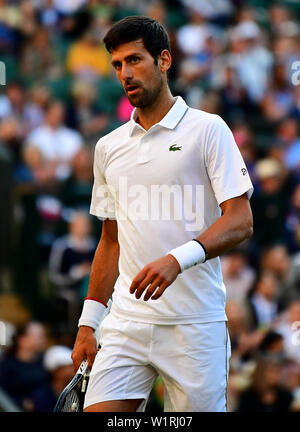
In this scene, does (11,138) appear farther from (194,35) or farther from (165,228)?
(165,228)

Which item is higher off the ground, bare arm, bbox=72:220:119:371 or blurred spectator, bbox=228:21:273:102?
blurred spectator, bbox=228:21:273:102

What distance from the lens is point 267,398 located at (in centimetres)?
782

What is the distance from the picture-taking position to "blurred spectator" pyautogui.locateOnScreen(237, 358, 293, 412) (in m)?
7.74

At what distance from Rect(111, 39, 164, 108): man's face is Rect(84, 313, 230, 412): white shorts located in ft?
3.17

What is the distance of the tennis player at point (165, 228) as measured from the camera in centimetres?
409

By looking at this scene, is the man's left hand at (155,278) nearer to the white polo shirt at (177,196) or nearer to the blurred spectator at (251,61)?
the white polo shirt at (177,196)

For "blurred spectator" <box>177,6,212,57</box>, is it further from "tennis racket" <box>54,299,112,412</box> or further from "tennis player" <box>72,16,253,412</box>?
"tennis racket" <box>54,299,112,412</box>

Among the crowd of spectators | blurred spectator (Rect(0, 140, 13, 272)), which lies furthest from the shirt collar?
blurred spectator (Rect(0, 140, 13, 272))

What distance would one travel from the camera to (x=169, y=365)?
4113 mm

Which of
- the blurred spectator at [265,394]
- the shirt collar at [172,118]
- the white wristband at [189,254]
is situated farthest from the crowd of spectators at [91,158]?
Answer: the white wristband at [189,254]

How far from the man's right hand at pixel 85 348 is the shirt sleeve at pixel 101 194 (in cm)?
53

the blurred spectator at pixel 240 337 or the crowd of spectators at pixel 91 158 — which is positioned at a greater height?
the crowd of spectators at pixel 91 158

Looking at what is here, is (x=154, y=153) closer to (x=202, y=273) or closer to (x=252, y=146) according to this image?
(x=202, y=273)

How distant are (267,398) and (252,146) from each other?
3.91 metres
